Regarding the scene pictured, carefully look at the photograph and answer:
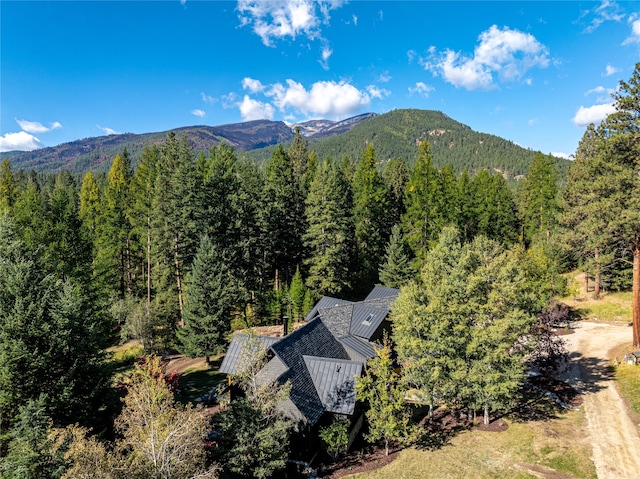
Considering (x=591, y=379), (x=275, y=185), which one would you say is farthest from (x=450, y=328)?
(x=275, y=185)

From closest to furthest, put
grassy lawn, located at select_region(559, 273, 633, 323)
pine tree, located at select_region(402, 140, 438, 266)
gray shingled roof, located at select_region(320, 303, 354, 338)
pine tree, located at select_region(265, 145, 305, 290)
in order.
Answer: gray shingled roof, located at select_region(320, 303, 354, 338), grassy lawn, located at select_region(559, 273, 633, 323), pine tree, located at select_region(265, 145, 305, 290), pine tree, located at select_region(402, 140, 438, 266)

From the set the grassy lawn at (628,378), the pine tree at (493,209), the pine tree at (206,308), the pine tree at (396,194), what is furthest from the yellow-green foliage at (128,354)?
the pine tree at (493,209)

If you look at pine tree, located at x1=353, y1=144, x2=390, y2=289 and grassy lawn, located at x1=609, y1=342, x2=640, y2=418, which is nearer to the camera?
grassy lawn, located at x1=609, y1=342, x2=640, y2=418

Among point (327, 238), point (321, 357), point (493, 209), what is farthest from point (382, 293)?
point (493, 209)

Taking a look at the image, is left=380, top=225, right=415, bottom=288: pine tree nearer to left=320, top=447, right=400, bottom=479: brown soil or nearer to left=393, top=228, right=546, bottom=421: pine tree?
left=393, top=228, right=546, bottom=421: pine tree

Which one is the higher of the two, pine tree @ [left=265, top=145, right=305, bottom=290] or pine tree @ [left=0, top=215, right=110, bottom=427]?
pine tree @ [left=265, top=145, right=305, bottom=290]

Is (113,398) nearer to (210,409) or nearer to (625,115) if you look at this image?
(210,409)

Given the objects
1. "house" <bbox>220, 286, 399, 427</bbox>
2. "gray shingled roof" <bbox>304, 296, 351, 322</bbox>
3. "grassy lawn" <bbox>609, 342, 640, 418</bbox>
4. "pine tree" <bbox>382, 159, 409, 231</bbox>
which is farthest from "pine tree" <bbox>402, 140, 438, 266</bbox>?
"grassy lawn" <bbox>609, 342, 640, 418</bbox>

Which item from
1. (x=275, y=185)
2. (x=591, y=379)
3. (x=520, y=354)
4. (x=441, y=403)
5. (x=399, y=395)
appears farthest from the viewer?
(x=275, y=185)
